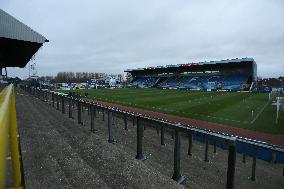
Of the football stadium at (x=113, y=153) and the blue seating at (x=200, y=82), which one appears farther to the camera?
the blue seating at (x=200, y=82)

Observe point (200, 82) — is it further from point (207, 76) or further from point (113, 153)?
point (113, 153)

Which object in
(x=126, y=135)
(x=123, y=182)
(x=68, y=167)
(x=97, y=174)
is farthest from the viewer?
(x=126, y=135)

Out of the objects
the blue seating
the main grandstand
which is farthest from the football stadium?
the blue seating

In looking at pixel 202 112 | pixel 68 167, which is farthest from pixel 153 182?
pixel 202 112

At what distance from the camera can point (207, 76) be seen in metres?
75.2

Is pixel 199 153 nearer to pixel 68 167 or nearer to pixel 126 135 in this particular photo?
pixel 126 135

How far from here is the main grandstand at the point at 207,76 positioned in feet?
212

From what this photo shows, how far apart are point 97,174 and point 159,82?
80.7 metres

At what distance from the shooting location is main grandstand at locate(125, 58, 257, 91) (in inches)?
2547

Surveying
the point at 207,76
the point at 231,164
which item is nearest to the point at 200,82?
the point at 207,76

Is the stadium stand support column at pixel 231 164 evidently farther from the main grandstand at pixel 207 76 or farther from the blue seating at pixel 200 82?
the blue seating at pixel 200 82

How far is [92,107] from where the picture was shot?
313 inches

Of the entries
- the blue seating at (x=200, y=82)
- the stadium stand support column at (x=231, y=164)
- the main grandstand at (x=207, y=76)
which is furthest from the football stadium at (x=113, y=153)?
the blue seating at (x=200, y=82)

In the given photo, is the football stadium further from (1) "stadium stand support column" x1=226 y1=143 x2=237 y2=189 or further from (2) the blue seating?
(2) the blue seating
